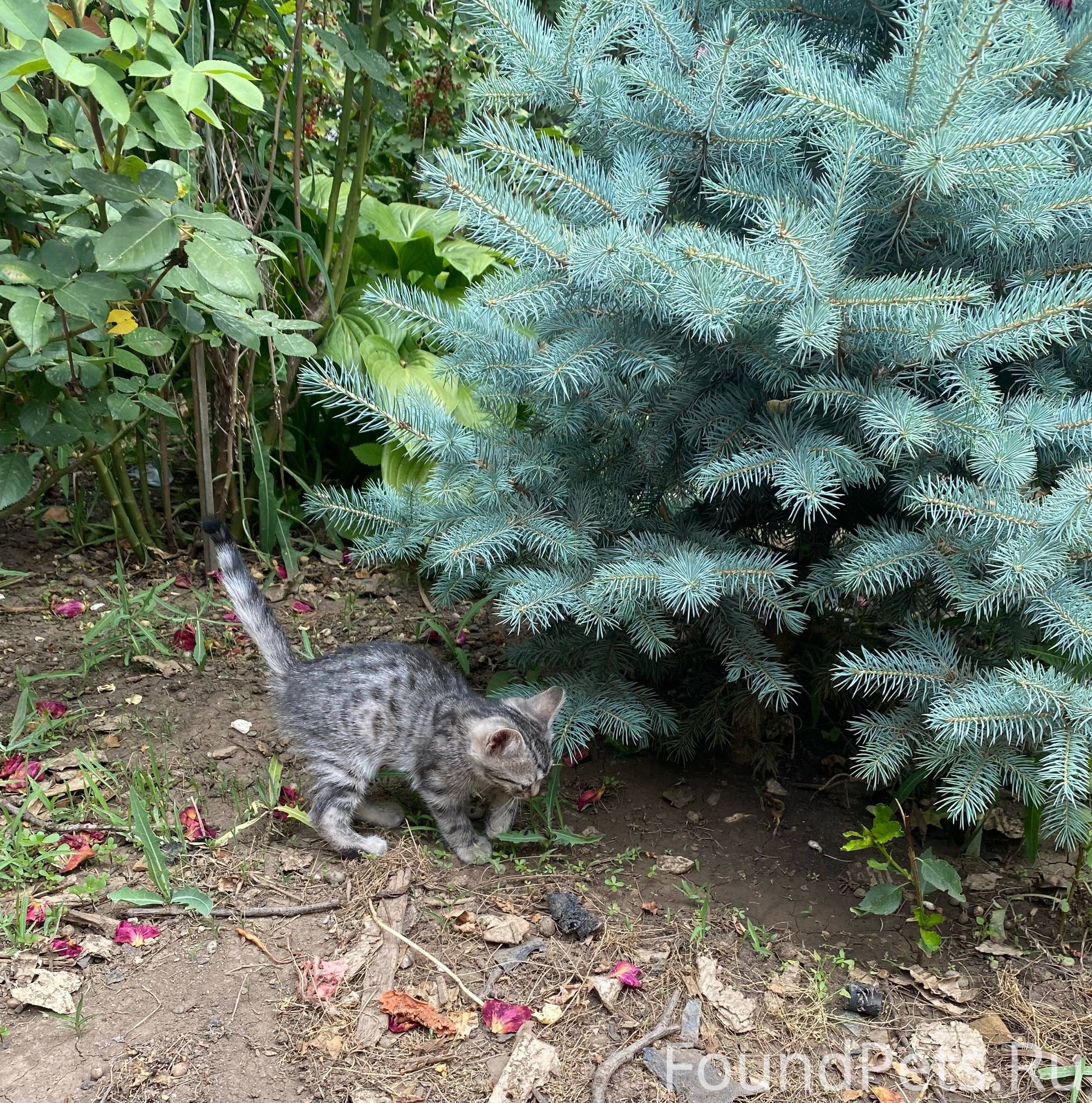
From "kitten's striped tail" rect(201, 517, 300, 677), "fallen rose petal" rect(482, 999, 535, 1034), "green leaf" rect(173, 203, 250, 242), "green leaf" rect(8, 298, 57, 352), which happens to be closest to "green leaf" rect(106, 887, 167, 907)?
"kitten's striped tail" rect(201, 517, 300, 677)

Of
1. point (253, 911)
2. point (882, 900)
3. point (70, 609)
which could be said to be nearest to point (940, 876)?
point (882, 900)

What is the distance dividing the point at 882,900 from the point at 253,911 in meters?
1.69

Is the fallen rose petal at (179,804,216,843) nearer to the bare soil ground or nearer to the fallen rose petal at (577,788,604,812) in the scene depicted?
the bare soil ground

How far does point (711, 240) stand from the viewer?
7.57ft

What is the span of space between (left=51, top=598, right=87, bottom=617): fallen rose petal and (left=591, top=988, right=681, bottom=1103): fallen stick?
269 centimetres

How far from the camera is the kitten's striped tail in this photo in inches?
121

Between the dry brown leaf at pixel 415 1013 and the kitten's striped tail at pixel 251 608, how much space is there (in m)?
1.12

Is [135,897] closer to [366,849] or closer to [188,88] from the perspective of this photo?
[366,849]

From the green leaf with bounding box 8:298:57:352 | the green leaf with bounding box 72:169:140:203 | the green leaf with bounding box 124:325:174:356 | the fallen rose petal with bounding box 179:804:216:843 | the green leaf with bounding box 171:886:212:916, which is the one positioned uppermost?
the green leaf with bounding box 72:169:140:203

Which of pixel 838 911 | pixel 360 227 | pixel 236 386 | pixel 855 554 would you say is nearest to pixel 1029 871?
pixel 838 911

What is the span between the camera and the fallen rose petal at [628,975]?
2475mm

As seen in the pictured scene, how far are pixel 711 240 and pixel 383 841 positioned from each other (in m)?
1.94

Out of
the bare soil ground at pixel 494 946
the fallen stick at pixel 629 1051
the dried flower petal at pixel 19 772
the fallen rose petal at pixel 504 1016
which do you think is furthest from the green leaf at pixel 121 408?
the fallen stick at pixel 629 1051

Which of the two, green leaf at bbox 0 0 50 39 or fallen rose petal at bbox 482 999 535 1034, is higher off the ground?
green leaf at bbox 0 0 50 39
